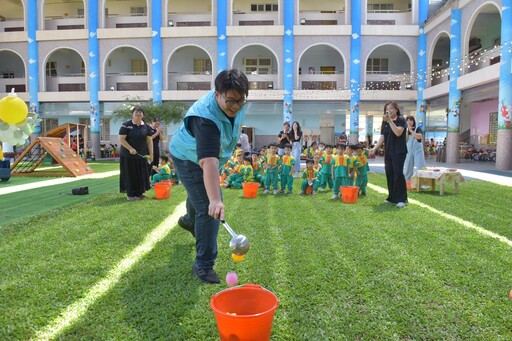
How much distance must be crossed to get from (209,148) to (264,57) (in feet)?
84.6

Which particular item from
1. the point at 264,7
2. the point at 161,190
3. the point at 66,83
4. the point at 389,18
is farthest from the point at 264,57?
the point at 161,190

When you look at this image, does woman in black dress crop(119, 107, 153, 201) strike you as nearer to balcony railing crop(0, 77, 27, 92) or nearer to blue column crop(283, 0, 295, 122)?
blue column crop(283, 0, 295, 122)

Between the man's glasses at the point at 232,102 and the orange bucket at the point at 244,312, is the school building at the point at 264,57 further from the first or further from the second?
the orange bucket at the point at 244,312

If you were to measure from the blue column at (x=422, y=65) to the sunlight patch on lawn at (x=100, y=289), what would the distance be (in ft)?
69.4

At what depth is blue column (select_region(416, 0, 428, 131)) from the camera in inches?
896

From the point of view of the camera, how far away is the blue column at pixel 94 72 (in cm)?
2425

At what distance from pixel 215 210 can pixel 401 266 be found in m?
1.96

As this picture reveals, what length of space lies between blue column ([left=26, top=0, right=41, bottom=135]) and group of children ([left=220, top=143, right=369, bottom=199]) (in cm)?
2055

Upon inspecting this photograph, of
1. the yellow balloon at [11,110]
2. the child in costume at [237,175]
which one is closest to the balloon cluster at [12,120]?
the yellow balloon at [11,110]

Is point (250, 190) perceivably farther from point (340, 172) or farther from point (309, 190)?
point (340, 172)

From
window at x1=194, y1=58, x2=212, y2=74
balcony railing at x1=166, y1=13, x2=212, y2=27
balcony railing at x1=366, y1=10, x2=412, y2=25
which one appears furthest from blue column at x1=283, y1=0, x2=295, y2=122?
window at x1=194, y1=58, x2=212, y2=74

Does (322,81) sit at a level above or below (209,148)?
above

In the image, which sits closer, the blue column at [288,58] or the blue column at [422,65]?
the blue column at [422,65]

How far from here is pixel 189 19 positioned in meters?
25.5
